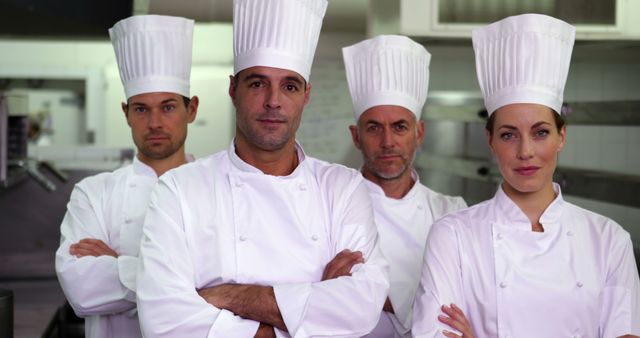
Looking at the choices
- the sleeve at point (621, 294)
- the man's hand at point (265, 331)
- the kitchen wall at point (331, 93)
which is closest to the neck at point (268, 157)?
the man's hand at point (265, 331)

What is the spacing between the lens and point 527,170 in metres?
2.06

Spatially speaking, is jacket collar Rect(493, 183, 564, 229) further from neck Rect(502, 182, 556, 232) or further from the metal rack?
the metal rack

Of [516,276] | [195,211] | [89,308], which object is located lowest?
[89,308]

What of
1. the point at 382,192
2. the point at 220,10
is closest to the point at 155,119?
the point at 382,192

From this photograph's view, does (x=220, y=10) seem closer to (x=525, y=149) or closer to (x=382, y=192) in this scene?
(x=382, y=192)

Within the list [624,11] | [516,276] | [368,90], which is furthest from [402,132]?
[624,11]

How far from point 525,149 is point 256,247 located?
68cm

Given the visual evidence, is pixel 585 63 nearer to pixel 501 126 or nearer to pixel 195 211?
pixel 501 126

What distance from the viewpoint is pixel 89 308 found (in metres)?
2.30

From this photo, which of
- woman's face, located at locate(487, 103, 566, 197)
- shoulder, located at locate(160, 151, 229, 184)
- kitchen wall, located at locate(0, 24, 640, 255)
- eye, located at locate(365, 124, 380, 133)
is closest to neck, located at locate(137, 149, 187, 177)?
shoulder, located at locate(160, 151, 229, 184)

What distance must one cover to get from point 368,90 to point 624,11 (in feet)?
5.08

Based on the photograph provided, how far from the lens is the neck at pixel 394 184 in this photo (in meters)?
2.67

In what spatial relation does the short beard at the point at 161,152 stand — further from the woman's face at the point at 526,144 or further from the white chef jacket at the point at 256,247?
the woman's face at the point at 526,144

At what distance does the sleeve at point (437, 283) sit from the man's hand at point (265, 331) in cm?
34
